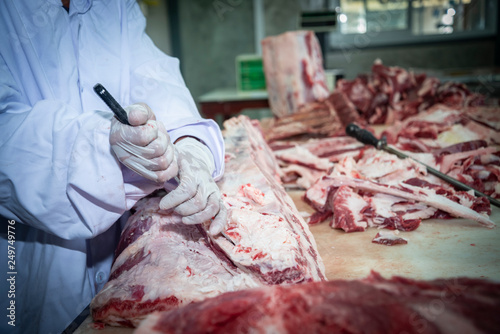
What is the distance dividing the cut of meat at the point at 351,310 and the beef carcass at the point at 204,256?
20 cm

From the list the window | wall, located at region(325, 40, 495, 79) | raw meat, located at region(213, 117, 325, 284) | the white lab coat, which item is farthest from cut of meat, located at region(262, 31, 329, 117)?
the window

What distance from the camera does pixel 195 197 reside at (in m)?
1.46

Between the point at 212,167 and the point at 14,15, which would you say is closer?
the point at 14,15

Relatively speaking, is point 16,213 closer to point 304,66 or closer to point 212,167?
point 212,167

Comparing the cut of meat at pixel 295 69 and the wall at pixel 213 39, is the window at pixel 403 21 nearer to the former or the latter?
the wall at pixel 213 39

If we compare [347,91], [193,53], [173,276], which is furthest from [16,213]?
[193,53]

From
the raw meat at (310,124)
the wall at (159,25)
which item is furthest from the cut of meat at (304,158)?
the wall at (159,25)

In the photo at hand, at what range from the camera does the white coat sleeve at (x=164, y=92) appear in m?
1.74

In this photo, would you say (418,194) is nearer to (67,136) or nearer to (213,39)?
(67,136)

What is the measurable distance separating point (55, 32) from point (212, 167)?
806 millimetres

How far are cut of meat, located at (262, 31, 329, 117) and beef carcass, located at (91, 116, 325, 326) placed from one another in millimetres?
2316

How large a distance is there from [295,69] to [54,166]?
2.97 metres

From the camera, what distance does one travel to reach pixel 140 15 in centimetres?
199

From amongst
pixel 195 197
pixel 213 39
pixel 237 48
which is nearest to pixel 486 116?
pixel 195 197
